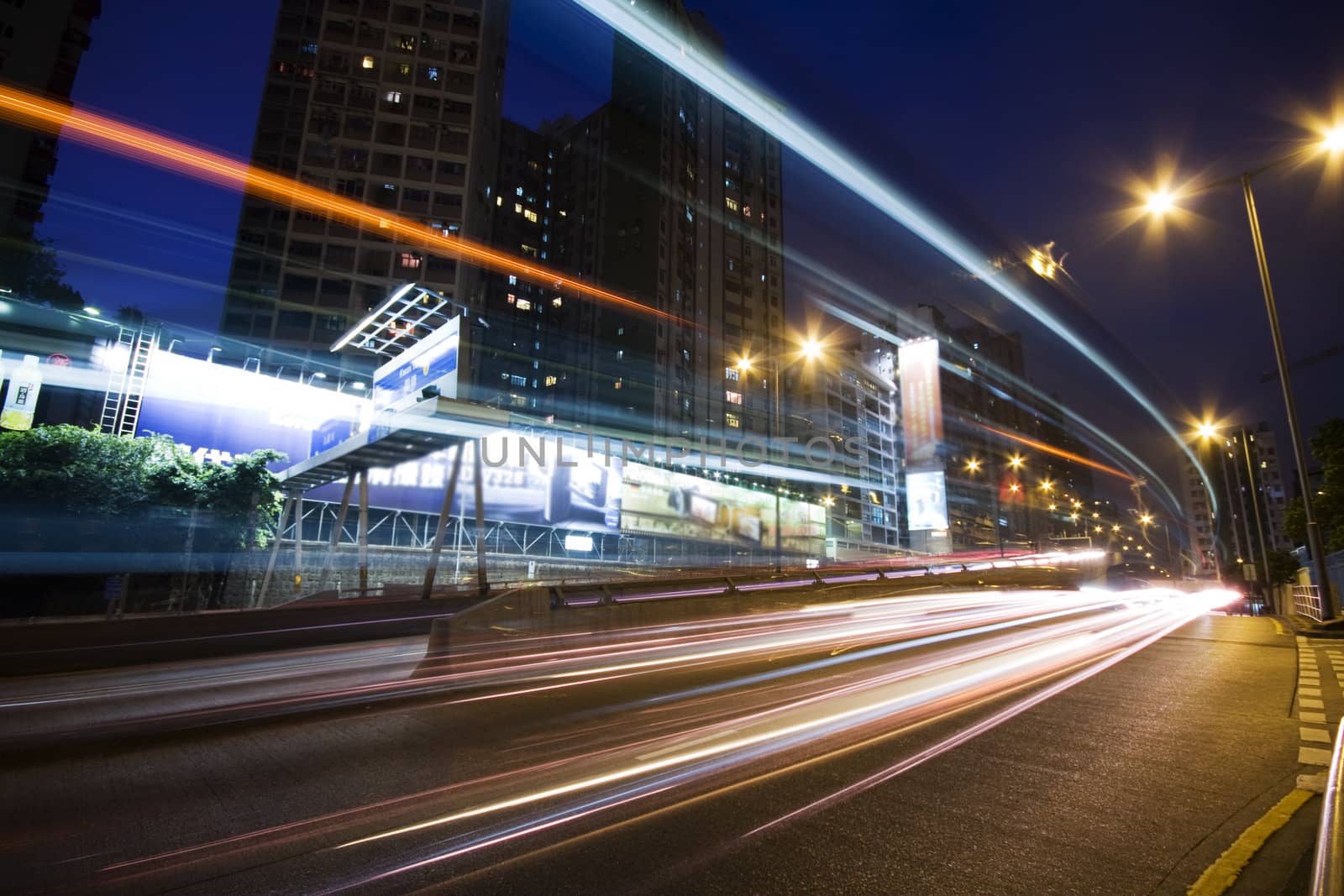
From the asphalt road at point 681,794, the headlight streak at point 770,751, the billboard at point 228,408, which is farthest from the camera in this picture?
the billboard at point 228,408

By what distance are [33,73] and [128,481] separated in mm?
41547

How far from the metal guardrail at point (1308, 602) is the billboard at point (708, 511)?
30.3 m

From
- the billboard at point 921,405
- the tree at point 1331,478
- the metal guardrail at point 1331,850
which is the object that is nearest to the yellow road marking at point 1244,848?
the metal guardrail at point 1331,850

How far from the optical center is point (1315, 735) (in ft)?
18.0

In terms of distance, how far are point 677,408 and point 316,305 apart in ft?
121

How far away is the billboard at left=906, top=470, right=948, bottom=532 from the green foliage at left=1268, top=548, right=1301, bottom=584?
21460 mm

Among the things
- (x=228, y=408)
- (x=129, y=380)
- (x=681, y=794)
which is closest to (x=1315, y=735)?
(x=681, y=794)

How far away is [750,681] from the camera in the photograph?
8.49m

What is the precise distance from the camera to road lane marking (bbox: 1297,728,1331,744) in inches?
209

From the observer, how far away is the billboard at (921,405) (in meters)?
61.4

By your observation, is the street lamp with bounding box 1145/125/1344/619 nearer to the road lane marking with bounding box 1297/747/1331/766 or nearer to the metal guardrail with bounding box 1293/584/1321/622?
the metal guardrail with bounding box 1293/584/1321/622

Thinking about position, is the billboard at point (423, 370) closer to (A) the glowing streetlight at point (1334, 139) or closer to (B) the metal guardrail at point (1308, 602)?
(A) the glowing streetlight at point (1334, 139)

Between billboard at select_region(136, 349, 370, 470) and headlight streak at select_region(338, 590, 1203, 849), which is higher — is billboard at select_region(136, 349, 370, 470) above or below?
above

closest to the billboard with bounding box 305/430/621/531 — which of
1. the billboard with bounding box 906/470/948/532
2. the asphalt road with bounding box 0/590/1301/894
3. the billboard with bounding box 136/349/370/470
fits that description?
the billboard with bounding box 136/349/370/470
